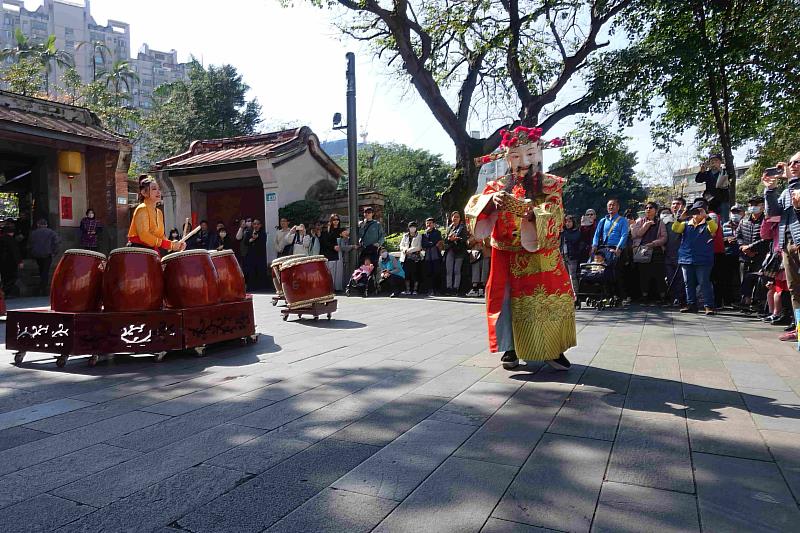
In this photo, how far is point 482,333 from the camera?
20.6 ft

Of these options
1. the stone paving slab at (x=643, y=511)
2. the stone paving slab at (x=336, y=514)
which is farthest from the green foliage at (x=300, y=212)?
the stone paving slab at (x=643, y=511)

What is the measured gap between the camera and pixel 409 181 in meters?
38.8

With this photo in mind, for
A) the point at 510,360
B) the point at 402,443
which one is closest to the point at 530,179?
the point at 510,360

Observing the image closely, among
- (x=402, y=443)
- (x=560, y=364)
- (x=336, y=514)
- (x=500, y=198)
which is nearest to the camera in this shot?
(x=336, y=514)

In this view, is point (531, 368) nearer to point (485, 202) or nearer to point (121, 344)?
point (485, 202)

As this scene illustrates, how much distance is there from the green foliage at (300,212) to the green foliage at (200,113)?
833 inches

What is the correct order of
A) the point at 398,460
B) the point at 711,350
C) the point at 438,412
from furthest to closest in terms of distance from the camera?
the point at 711,350 < the point at 438,412 < the point at 398,460

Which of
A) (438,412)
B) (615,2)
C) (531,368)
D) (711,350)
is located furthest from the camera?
(615,2)

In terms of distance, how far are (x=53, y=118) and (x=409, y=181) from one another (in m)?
27.9

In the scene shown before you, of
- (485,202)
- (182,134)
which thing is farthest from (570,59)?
(182,134)

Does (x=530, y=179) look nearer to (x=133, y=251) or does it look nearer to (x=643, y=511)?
(x=643, y=511)

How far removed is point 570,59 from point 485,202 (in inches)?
404

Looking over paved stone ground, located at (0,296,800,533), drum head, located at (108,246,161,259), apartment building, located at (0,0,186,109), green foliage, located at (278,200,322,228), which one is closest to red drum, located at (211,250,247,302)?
drum head, located at (108,246,161,259)

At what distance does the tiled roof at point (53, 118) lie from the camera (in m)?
11.1
